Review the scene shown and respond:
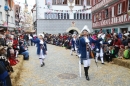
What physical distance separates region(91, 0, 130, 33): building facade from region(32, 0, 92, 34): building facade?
890 centimetres

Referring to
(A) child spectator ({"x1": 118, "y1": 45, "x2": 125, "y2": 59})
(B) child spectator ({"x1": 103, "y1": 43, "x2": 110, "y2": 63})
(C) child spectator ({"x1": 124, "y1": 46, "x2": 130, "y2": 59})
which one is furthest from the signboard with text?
(C) child spectator ({"x1": 124, "y1": 46, "x2": 130, "y2": 59})

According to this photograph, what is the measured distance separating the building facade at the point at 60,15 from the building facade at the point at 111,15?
8.90 metres

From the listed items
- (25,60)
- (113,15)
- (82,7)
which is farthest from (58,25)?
(25,60)

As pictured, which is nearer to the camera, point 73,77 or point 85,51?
point 85,51

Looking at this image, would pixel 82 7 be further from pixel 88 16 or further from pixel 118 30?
pixel 118 30

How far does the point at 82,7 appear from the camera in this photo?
4125 cm

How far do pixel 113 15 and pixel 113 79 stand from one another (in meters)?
16.0

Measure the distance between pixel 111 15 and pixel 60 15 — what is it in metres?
16.7

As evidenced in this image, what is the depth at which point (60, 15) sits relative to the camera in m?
39.4

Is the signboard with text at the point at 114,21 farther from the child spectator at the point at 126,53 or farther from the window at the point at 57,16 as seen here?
the window at the point at 57,16

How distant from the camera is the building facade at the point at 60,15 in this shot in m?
38.6

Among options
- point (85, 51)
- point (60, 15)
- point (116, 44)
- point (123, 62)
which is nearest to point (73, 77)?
point (85, 51)

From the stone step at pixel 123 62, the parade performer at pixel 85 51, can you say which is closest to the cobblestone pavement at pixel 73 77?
the stone step at pixel 123 62

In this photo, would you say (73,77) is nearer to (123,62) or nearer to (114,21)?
(123,62)
